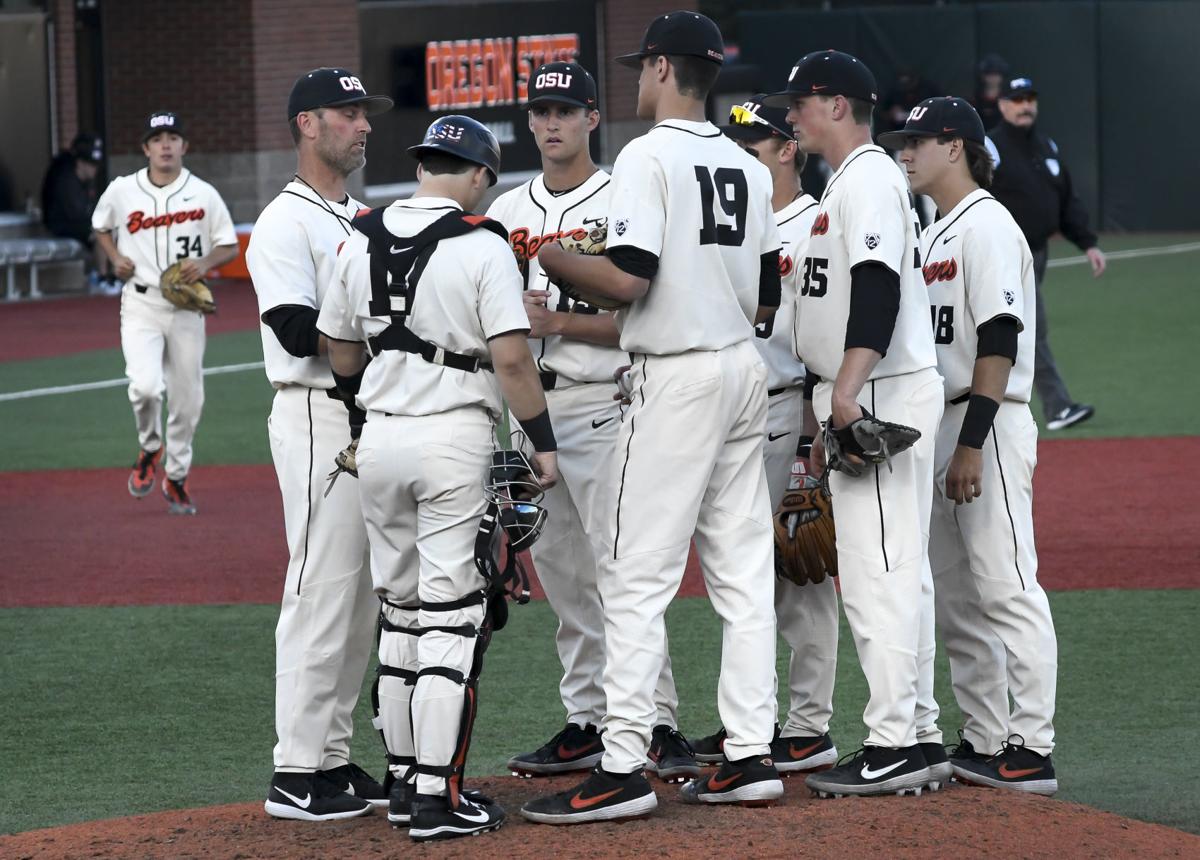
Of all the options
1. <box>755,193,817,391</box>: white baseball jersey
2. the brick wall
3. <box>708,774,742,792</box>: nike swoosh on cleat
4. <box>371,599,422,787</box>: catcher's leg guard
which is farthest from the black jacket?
the brick wall

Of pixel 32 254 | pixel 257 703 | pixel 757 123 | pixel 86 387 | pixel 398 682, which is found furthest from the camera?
pixel 32 254

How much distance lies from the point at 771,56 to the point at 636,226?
85.9ft

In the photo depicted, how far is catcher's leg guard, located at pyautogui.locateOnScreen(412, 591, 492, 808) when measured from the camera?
4906mm

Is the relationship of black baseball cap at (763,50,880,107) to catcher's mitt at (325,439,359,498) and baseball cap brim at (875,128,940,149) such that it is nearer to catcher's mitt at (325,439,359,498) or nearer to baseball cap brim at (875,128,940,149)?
baseball cap brim at (875,128,940,149)

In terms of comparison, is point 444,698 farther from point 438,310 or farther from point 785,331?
point 785,331

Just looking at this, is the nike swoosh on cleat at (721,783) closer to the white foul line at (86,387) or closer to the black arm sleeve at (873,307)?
the black arm sleeve at (873,307)

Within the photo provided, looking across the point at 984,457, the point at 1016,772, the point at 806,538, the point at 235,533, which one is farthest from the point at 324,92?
the point at 235,533

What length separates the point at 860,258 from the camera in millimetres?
5086

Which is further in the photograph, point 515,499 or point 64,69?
point 64,69

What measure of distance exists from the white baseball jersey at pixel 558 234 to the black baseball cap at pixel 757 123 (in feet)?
1.83

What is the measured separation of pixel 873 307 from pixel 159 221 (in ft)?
24.2

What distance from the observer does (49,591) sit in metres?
8.91

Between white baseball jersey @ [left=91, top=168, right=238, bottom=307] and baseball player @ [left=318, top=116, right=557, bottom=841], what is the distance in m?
6.47

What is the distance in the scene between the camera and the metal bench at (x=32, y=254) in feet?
70.6
